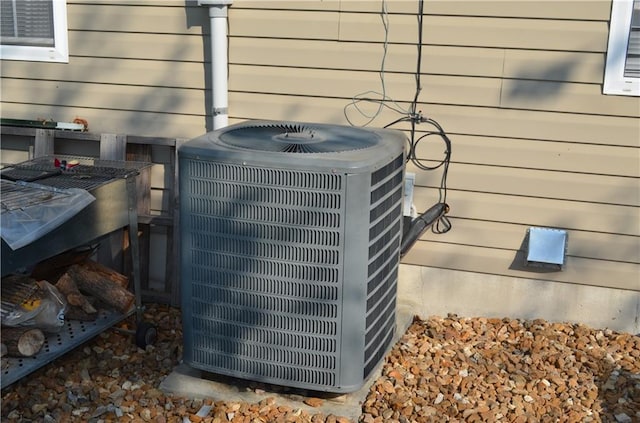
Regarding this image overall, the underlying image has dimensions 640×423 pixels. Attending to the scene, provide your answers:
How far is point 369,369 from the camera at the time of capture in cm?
362

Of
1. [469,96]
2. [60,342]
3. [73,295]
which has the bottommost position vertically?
[60,342]

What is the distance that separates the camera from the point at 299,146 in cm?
344

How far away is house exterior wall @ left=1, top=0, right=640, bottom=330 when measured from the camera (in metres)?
4.16

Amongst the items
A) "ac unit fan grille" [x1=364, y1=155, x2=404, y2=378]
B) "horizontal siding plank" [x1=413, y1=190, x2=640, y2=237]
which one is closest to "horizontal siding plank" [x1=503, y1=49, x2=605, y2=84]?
"horizontal siding plank" [x1=413, y1=190, x2=640, y2=237]

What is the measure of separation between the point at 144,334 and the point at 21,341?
67 cm

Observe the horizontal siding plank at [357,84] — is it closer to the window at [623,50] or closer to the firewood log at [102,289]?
the window at [623,50]

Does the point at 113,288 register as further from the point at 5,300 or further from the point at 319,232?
the point at 319,232

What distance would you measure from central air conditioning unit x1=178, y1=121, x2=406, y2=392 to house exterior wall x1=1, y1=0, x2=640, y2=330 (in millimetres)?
875

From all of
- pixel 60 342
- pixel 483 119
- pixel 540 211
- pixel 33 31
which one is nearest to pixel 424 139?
pixel 483 119

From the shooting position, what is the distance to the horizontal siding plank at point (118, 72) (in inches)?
184

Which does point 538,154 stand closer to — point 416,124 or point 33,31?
point 416,124

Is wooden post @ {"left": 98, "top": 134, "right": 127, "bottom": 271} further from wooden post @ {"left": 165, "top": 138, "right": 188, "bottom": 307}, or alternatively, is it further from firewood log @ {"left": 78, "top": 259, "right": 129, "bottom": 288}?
firewood log @ {"left": 78, "top": 259, "right": 129, "bottom": 288}

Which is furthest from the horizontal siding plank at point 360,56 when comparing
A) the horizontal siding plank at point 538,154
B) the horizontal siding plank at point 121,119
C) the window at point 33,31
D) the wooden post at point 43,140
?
the wooden post at point 43,140

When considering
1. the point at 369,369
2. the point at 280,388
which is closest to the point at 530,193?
the point at 369,369
